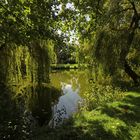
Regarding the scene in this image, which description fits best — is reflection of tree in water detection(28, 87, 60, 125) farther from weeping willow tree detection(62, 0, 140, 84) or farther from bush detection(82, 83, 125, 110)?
weeping willow tree detection(62, 0, 140, 84)

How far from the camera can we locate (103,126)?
8656 mm

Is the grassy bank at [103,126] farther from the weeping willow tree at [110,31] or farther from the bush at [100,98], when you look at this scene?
the weeping willow tree at [110,31]

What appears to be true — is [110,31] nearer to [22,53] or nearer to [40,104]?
[22,53]

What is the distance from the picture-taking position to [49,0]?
1162cm

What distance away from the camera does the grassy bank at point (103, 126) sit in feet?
25.8

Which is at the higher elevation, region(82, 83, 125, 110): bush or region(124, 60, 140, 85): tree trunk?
region(124, 60, 140, 85): tree trunk

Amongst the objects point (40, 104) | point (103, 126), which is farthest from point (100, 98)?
point (103, 126)

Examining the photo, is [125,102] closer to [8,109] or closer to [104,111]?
[104,111]

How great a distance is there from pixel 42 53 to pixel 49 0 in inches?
104

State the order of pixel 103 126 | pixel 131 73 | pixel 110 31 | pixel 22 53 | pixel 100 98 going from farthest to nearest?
1. pixel 131 73
2. pixel 110 31
3. pixel 22 53
4. pixel 100 98
5. pixel 103 126

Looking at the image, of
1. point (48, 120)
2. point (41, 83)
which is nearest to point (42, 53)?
point (41, 83)

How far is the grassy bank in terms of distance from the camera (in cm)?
786

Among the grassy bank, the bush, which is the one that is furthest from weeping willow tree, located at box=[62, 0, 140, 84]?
the grassy bank

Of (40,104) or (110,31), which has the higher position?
(110,31)
